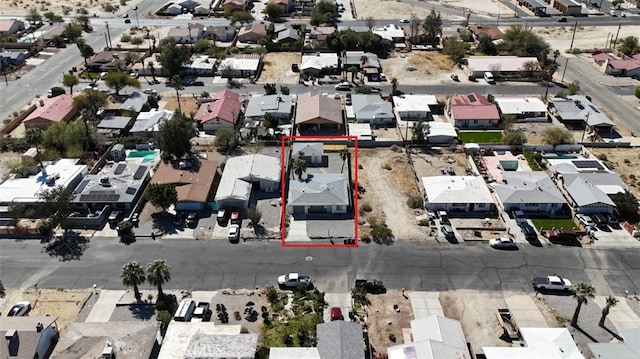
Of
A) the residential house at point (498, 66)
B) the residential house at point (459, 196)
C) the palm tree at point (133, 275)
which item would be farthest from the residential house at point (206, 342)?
the residential house at point (498, 66)

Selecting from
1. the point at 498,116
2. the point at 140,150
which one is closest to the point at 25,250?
the point at 140,150

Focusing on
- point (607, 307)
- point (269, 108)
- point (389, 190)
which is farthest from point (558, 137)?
point (269, 108)

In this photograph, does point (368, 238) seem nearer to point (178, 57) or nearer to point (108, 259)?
point (108, 259)

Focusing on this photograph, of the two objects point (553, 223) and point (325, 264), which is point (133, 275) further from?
point (553, 223)

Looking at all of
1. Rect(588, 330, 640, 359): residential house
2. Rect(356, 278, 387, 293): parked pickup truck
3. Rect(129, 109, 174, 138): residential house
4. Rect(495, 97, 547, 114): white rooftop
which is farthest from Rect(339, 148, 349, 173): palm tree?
Rect(588, 330, 640, 359): residential house

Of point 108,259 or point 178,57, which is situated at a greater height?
point 178,57

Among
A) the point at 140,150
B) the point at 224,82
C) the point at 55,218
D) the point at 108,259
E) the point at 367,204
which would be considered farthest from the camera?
the point at 224,82

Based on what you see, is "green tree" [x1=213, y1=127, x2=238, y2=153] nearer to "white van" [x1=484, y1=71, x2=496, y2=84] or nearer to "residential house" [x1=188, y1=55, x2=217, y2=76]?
"residential house" [x1=188, y1=55, x2=217, y2=76]
